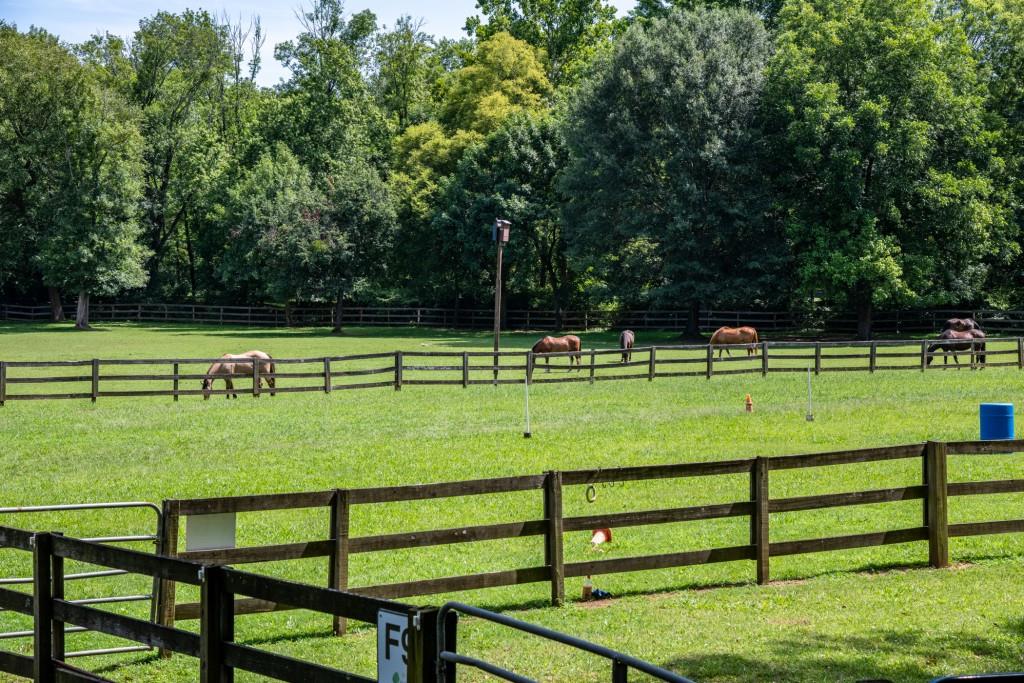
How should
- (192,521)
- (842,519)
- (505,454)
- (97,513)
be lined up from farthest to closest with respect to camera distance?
(505,454) → (97,513) → (842,519) → (192,521)

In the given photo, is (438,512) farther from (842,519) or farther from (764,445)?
(764,445)

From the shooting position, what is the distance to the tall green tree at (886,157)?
1951 inches

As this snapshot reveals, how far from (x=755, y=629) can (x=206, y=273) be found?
73.0 metres

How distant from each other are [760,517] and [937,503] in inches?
73.5

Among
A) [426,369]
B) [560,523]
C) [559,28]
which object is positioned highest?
[559,28]

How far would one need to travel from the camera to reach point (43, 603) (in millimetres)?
6547

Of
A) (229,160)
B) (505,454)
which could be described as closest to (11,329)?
(229,160)

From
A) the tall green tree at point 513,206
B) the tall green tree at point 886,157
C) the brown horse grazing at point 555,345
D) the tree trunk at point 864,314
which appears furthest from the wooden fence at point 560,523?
the tall green tree at point 513,206

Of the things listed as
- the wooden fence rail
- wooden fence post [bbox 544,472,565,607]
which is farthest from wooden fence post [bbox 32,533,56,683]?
the wooden fence rail

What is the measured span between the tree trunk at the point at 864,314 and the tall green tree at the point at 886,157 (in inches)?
2.6

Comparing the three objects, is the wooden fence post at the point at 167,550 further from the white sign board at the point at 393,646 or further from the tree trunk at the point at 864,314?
the tree trunk at the point at 864,314

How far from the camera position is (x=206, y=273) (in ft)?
257

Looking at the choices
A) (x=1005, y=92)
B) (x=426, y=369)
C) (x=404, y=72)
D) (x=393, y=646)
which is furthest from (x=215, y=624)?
(x=404, y=72)

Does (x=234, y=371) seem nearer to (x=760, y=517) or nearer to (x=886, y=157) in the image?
(x=760, y=517)
